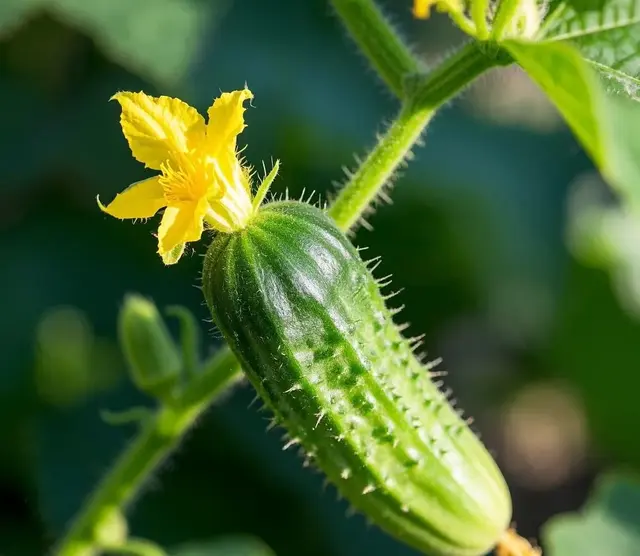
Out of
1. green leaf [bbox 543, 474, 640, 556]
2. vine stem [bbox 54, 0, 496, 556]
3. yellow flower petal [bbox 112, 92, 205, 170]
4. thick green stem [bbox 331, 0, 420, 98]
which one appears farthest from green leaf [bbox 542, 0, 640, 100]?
green leaf [bbox 543, 474, 640, 556]

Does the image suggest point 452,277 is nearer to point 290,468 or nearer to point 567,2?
point 290,468

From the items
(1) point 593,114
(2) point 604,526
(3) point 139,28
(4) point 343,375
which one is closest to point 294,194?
(3) point 139,28

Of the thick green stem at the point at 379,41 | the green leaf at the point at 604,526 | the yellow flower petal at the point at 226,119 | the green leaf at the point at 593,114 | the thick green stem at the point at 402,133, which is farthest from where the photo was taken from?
the green leaf at the point at 604,526

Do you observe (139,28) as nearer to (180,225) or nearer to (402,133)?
(402,133)

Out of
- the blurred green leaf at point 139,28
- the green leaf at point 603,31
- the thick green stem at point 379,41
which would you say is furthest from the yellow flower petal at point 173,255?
the blurred green leaf at point 139,28

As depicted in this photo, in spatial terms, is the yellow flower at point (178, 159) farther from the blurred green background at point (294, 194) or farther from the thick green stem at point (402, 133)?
the blurred green background at point (294, 194)

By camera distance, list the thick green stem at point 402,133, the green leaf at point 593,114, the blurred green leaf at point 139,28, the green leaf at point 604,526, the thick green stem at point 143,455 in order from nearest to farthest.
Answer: the green leaf at point 593,114 → the thick green stem at point 402,133 → the thick green stem at point 143,455 → the green leaf at point 604,526 → the blurred green leaf at point 139,28
